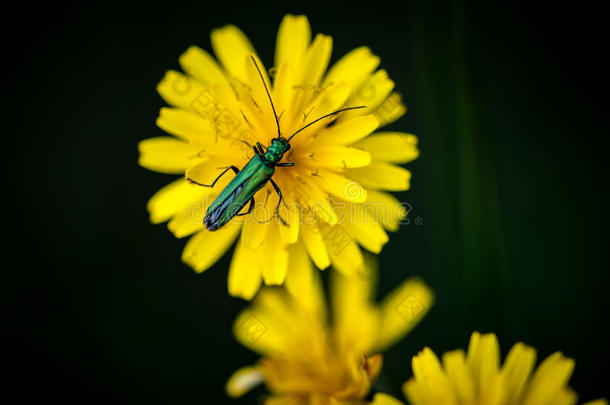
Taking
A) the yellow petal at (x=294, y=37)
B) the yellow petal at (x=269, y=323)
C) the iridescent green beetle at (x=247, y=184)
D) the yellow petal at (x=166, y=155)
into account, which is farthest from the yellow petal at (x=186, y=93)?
the yellow petal at (x=269, y=323)

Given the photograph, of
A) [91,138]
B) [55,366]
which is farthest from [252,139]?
[55,366]

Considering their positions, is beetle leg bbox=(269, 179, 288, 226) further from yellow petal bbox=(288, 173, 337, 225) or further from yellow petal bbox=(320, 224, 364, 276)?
yellow petal bbox=(320, 224, 364, 276)

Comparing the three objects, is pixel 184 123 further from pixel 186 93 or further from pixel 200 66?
pixel 200 66

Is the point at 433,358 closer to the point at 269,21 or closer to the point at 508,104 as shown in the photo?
the point at 508,104

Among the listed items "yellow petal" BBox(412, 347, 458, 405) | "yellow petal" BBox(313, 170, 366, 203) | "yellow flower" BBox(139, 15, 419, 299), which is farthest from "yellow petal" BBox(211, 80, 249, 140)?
"yellow petal" BBox(412, 347, 458, 405)

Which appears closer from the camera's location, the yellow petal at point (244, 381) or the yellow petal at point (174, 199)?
the yellow petal at point (174, 199)

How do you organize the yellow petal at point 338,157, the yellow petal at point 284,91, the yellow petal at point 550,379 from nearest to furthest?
1. the yellow petal at point 550,379
2. the yellow petal at point 338,157
3. the yellow petal at point 284,91

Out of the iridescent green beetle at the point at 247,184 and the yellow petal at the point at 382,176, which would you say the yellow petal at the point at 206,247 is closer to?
the iridescent green beetle at the point at 247,184
